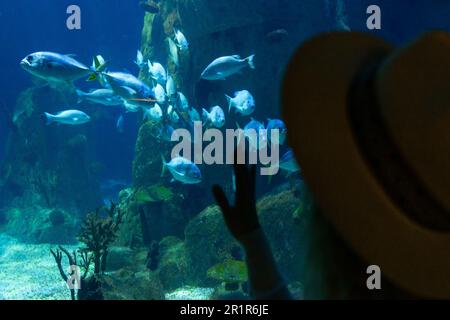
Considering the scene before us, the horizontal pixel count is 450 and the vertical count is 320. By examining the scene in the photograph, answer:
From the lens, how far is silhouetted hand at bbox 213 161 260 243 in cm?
143

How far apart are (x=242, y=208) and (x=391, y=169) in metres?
0.59

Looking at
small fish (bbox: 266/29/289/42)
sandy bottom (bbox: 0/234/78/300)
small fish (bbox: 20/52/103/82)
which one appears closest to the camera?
small fish (bbox: 20/52/103/82)

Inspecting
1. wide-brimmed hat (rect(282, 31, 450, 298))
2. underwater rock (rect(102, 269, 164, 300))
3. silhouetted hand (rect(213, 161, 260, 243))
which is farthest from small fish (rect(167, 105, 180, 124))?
wide-brimmed hat (rect(282, 31, 450, 298))

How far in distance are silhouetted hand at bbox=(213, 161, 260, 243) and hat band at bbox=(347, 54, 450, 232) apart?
1.65 ft

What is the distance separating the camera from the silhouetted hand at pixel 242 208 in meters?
1.43

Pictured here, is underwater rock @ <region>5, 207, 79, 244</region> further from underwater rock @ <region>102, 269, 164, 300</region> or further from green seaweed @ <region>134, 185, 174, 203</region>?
underwater rock @ <region>102, 269, 164, 300</region>

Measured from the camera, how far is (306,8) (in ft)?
30.7

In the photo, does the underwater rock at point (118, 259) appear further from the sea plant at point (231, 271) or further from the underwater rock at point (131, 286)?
the sea plant at point (231, 271)

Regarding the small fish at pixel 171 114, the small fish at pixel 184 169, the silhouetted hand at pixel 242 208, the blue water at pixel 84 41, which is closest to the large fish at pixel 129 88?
the small fish at pixel 171 114

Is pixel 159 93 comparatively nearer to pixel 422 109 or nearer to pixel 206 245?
pixel 206 245

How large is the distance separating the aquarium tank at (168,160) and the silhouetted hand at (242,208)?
0.91 ft

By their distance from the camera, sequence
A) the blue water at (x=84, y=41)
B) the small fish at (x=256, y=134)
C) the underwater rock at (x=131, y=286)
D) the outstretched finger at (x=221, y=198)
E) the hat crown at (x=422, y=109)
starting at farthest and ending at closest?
the blue water at (x=84, y=41)
the small fish at (x=256, y=134)
the underwater rock at (x=131, y=286)
the outstretched finger at (x=221, y=198)
the hat crown at (x=422, y=109)

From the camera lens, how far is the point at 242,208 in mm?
1431
